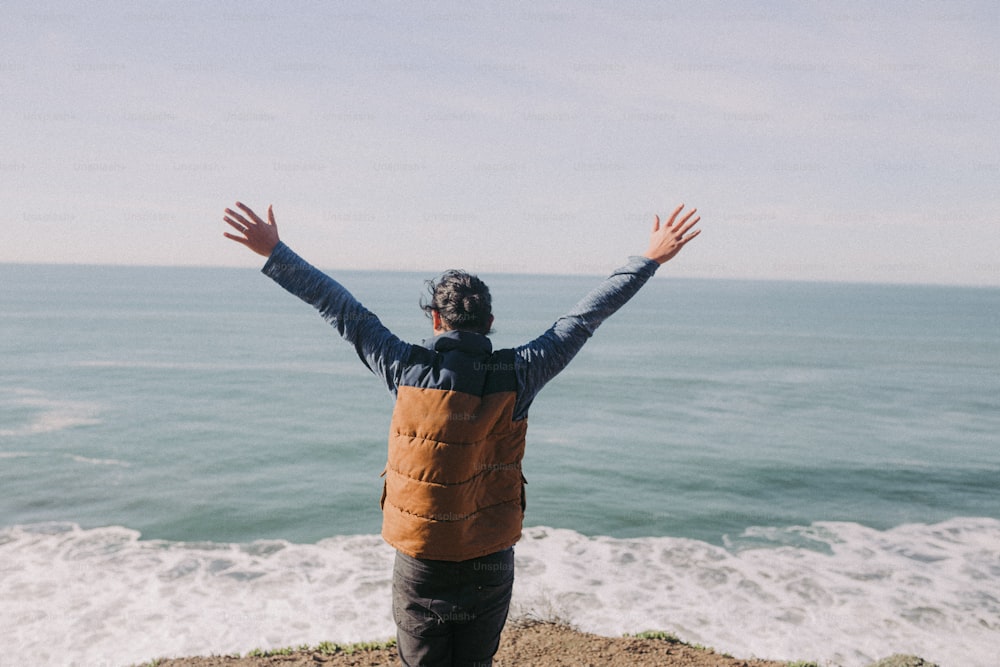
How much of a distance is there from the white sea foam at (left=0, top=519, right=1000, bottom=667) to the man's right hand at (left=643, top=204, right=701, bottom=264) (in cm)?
606

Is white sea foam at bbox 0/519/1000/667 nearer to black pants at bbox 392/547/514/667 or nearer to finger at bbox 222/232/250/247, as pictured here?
black pants at bbox 392/547/514/667

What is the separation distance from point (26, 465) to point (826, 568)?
24.1m

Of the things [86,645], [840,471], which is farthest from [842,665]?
[840,471]

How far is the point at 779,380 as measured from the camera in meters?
48.4

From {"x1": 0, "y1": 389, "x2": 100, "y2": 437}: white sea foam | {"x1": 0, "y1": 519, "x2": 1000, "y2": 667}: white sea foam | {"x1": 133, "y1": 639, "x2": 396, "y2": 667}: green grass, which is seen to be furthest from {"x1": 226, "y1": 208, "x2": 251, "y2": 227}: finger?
{"x1": 0, "y1": 389, "x2": 100, "y2": 437}: white sea foam

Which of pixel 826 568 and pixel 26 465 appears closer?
pixel 826 568

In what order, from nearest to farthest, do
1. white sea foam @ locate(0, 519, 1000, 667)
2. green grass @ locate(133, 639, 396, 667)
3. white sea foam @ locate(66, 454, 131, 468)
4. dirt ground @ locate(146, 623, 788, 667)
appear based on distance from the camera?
dirt ground @ locate(146, 623, 788, 667) < green grass @ locate(133, 639, 396, 667) < white sea foam @ locate(0, 519, 1000, 667) < white sea foam @ locate(66, 454, 131, 468)

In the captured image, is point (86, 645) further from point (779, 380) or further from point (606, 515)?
point (779, 380)

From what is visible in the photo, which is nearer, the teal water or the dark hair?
the dark hair

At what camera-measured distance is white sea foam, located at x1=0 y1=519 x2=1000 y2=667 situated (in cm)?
1102

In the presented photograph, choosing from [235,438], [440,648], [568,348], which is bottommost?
[235,438]

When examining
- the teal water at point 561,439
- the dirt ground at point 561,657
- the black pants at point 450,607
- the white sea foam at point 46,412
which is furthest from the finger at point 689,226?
the white sea foam at point 46,412

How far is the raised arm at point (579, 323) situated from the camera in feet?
10.3

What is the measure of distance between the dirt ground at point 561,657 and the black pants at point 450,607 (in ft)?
12.4
